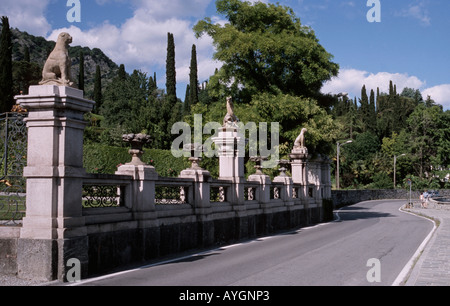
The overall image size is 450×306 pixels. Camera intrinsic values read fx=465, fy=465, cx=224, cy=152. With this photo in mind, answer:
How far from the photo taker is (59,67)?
31.7 feet

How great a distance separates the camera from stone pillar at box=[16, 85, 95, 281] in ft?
28.6

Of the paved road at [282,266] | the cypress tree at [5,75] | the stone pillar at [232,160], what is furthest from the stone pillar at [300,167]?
the cypress tree at [5,75]

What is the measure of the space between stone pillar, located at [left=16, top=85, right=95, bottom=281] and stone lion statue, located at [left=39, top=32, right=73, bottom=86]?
347mm

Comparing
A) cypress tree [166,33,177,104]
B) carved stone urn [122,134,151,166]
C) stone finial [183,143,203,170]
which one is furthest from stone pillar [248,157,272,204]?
cypress tree [166,33,177,104]

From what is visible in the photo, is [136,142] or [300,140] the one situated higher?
[300,140]

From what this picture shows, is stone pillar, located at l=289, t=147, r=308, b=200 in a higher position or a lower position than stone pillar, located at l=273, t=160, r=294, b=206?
higher

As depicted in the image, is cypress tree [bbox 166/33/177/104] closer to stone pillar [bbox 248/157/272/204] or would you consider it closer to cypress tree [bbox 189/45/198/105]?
cypress tree [bbox 189/45/198/105]

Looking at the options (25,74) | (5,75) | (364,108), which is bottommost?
(5,75)

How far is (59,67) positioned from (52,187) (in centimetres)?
255

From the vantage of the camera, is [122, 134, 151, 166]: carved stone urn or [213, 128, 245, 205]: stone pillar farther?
[213, 128, 245, 205]: stone pillar
